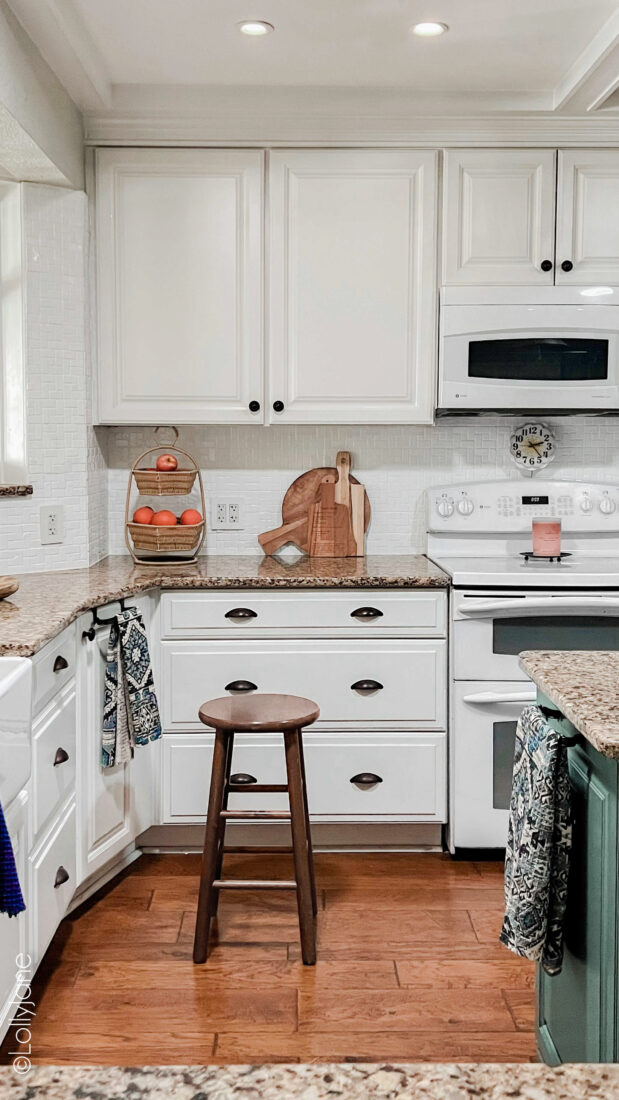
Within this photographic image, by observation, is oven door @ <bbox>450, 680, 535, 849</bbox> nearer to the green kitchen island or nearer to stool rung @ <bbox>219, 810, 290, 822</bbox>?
stool rung @ <bbox>219, 810, 290, 822</bbox>

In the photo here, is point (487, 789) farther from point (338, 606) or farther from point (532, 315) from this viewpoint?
point (532, 315)

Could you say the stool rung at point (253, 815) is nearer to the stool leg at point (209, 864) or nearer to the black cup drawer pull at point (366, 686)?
the stool leg at point (209, 864)

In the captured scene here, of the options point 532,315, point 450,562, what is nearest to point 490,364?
point 532,315

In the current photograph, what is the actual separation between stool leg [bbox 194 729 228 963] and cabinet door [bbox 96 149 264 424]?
139cm

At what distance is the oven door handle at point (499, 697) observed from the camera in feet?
9.98

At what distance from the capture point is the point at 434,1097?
583mm

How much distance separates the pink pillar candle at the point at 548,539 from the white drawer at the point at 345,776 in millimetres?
757

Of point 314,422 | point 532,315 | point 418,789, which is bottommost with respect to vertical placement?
point 418,789

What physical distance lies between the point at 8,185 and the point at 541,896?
2678 mm

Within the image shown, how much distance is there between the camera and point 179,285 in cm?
334

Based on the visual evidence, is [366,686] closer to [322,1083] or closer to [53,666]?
[53,666]

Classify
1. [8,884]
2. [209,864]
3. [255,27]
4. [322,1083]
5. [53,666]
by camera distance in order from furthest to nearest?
[255,27]
[209,864]
[53,666]
[8,884]
[322,1083]

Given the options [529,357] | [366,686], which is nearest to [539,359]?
[529,357]

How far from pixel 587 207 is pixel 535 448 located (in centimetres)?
87
